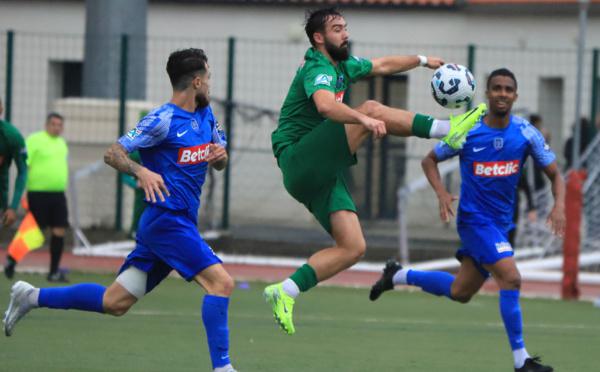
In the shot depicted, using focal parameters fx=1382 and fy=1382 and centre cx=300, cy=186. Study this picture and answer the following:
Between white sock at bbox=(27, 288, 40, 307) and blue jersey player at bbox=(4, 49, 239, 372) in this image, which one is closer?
blue jersey player at bbox=(4, 49, 239, 372)

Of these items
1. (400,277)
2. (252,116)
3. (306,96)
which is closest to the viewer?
(306,96)

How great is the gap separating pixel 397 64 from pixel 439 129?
117 centimetres

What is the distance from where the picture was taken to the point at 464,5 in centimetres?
2381

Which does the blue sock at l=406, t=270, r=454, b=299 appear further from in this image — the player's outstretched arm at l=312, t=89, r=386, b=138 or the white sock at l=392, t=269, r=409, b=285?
the player's outstretched arm at l=312, t=89, r=386, b=138

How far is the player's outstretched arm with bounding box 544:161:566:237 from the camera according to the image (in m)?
9.82

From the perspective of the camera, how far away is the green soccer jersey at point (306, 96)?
9.00 m

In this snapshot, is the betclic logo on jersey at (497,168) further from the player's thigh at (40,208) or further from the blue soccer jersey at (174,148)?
the player's thigh at (40,208)

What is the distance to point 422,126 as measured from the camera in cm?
864

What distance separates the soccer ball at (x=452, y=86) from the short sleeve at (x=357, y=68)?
1.59ft

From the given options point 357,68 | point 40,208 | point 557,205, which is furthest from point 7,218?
point 557,205

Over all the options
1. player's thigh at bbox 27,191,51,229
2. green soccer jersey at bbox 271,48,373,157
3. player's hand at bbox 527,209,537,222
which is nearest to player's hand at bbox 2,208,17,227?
player's thigh at bbox 27,191,51,229

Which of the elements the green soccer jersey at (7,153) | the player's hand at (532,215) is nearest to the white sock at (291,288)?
the green soccer jersey at (7,153)

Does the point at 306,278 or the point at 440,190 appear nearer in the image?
the point at 306,278

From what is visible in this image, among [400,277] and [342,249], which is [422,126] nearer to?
[342,249]
